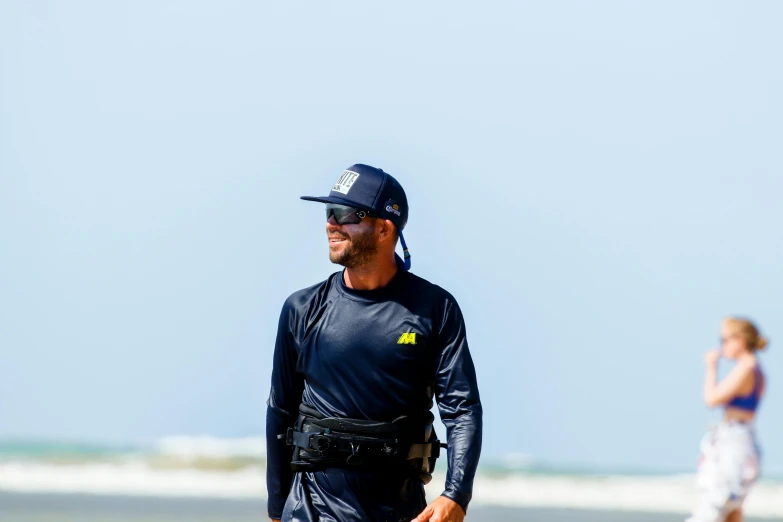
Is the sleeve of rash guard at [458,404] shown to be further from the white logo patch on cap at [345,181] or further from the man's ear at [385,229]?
the white logo patch on cap at [345,181]

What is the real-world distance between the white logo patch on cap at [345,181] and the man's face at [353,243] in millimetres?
127

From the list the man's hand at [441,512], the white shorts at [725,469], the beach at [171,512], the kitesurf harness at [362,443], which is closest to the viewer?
the man's hand at [441,512]

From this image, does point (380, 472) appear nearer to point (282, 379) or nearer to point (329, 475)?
point (329, 475)

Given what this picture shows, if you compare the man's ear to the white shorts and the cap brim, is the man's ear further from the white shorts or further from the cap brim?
the white shorts

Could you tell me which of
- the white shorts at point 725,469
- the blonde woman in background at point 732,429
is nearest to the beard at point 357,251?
the blonde woman in background at point 732,429

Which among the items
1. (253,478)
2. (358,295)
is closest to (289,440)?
(358,295)

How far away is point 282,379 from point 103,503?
11.4 metres

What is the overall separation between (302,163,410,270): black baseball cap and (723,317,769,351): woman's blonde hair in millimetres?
1391

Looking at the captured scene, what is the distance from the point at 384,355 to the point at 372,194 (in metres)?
0.65

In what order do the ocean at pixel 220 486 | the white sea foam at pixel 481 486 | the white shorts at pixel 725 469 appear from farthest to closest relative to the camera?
the white sea foam at pixel 481 486
the ocean at pixel 220 486
the white shorts at pixel 725 469

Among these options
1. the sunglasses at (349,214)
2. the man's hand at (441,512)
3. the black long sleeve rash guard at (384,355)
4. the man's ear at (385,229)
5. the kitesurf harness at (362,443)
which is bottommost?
the man's hand at (441,512)

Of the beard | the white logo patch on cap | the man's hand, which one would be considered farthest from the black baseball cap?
the man's hand

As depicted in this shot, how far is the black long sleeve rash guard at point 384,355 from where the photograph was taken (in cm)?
560

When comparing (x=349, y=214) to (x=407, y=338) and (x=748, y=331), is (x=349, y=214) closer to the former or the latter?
(x=407, y=338)
